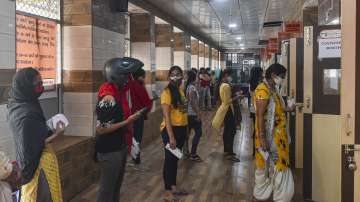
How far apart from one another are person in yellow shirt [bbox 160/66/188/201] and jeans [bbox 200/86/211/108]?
859 cm

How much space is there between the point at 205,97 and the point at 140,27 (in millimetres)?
5996

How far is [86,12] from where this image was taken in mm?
5160

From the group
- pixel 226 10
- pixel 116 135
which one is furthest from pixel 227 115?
pixel 226 10

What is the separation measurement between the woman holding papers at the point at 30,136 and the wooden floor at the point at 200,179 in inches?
74.9

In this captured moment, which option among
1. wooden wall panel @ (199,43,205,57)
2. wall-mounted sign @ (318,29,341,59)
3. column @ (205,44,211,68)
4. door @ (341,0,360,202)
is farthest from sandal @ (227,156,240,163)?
column @ (205,44,211,68)

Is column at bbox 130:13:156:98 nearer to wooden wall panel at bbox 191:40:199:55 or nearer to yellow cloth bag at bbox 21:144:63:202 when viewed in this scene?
yellow cloth bag at bbox 21:144:63:202

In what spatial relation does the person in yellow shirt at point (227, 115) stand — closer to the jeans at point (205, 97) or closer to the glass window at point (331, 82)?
the glass window at point (331, 82)

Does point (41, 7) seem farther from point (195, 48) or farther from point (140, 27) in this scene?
point (195, 48)

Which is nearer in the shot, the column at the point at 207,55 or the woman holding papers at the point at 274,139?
the woman holding papers at the point at 274,139

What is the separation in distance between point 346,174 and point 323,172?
172 centimetres

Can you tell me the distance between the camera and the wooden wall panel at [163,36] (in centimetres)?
1027

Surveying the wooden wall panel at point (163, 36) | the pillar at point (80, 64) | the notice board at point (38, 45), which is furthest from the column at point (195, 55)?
the notice board at point (38, 45)

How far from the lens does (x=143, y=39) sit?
8.61 m

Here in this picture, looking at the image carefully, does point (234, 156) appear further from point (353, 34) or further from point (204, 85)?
point (204, 85)
